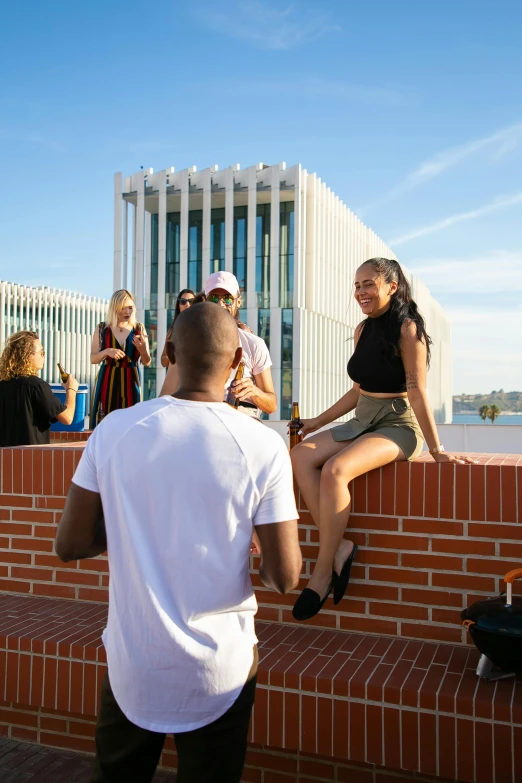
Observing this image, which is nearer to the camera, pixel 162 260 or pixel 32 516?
pixel 32 516

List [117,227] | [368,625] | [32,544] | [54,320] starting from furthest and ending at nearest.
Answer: [54,320] < [117,227] < [32,544] < [368,625]

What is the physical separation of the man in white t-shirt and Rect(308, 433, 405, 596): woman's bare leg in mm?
1504

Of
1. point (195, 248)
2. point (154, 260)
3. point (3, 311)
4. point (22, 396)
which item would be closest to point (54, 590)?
point (22, 396)

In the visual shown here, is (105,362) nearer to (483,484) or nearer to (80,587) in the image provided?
(80,587)

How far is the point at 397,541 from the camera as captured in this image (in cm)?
330

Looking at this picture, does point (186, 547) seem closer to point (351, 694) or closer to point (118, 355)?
point (351, 694)

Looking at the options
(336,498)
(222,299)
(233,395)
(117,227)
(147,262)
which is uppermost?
(117,227)

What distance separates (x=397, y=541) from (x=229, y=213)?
33.6m

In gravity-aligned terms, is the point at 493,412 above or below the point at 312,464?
above

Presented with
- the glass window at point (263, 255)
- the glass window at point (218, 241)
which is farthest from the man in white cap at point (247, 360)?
the glass window at point (218, 241)

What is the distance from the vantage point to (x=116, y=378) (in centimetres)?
537

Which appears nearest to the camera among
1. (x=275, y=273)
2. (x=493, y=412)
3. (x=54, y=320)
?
(x=275, y=273)

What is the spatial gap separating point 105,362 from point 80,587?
2.01 m

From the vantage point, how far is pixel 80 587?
392 cm
